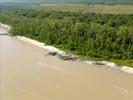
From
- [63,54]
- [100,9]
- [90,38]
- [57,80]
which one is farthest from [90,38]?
[100,9]

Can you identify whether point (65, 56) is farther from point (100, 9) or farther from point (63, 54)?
point (100, 9)

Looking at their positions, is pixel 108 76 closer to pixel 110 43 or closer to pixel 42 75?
pixel 42 75

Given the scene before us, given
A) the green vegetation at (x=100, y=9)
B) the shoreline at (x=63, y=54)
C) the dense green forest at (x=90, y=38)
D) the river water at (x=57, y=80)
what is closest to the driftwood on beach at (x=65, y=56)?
the shoreline at (x=63, y=54)

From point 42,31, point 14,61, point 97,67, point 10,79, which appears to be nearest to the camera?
point 10,79

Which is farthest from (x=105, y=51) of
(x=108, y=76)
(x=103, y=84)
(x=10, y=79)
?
(x=10, y=79)

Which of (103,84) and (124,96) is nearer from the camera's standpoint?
(124,96)

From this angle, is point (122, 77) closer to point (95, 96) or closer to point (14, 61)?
point (95, 96)

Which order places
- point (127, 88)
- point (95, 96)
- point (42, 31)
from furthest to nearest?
1. point (42, 31)
2. point (127, 88)
3. point (95, 96)

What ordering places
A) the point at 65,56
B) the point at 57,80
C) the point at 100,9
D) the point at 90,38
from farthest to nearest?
the point at 100,9, the point at 90,38, the point at 65,56, the point at 57,80
